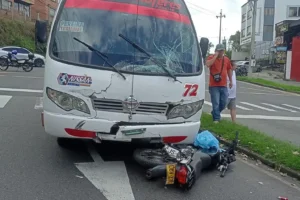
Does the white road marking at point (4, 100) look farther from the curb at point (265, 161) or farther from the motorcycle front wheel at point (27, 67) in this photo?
the motorcycle front wheel at point (27, 67)

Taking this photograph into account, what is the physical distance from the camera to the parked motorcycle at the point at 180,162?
4.65 m

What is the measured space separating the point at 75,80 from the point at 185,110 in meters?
1.45

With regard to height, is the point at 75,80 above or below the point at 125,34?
below

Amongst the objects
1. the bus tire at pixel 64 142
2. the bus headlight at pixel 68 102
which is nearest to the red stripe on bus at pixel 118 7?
the bus headlight at pixel 68 102

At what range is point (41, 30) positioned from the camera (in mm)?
6344

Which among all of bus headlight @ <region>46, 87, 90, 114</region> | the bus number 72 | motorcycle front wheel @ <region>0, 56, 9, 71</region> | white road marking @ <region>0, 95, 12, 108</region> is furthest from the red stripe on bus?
motorcycle front wheel @ <region>0, 56, 9, 71</region>

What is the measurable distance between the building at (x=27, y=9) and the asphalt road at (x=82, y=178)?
39763 millimetres

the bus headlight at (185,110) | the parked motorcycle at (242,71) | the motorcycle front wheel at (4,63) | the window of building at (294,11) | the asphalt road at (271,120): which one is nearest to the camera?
the bus headlight at (185,110)

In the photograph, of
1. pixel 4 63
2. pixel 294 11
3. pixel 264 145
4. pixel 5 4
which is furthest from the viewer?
pixel 294 11

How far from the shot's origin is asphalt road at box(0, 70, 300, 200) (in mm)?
4441

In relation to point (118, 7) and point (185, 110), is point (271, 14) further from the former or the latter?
point (185, 110)

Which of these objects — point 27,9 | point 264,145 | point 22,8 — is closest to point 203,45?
point 264,145

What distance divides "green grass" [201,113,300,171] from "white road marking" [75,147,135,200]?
7.99ft

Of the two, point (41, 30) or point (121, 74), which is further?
point (41, 30)
